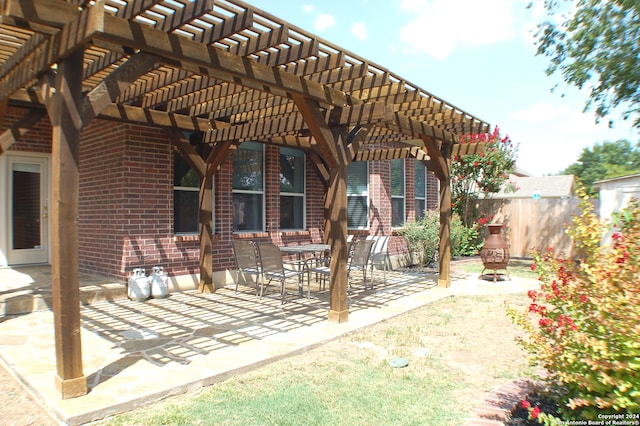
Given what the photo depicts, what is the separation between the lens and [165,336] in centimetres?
495

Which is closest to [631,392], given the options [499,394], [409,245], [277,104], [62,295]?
[499,394]

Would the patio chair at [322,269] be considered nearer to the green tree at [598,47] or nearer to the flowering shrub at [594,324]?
the flowering shrub at [594,324]

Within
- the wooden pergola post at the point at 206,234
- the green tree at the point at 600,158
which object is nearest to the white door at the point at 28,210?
the wooden pergola post at the point at 206,234

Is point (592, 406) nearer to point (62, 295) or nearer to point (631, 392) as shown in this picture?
point (631, 392)

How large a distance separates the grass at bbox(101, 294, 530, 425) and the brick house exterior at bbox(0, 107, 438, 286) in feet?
12.4

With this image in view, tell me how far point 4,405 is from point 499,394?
385 centimetres

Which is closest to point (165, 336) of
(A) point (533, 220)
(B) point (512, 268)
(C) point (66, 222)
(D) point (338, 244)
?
(C) point (66, 222)

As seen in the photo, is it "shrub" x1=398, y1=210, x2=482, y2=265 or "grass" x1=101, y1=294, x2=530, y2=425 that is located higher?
"shrub" x1=398, y1=210, x2=482, y2=265

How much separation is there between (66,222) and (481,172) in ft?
39.6

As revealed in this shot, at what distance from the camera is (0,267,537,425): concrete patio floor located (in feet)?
11.4

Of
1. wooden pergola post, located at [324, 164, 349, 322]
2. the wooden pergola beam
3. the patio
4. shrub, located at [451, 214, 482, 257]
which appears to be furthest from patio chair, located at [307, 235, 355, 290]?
the wooden pergola beam

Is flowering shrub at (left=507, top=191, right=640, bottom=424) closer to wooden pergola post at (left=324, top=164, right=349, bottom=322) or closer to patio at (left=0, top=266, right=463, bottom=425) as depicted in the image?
patio at (left=0, top=266, right=463, bottom=425)

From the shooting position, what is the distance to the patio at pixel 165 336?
348 cm

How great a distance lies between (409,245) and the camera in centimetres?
1153
